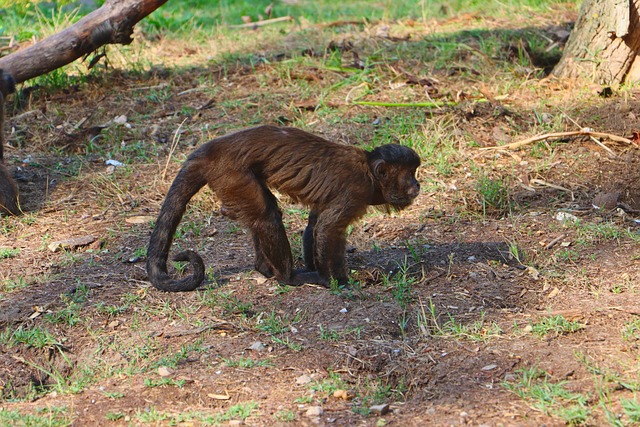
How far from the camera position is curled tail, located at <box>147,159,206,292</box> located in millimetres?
5789

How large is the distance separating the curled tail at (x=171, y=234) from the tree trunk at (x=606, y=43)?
4.99 metres

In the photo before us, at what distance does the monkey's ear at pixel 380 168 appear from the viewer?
5973 millimetres

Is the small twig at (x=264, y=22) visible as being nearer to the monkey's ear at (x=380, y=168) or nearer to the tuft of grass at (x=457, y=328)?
the monkey's ear at (x=380, y=168)

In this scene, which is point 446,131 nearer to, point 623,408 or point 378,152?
point 378,152

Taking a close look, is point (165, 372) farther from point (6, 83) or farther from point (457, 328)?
point (6, 83)

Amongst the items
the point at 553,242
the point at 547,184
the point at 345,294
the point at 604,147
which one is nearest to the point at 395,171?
the point at 345,294

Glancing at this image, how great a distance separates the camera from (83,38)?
886cm

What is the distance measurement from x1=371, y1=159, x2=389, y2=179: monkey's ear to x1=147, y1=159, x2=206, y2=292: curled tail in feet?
4.12

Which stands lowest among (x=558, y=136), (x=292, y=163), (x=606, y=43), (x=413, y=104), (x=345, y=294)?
(x=558, y=136)

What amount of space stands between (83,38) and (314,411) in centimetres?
591

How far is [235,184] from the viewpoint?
5.71m

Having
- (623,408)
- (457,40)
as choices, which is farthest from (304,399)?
(457,40)

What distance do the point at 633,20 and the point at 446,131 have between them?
228cm

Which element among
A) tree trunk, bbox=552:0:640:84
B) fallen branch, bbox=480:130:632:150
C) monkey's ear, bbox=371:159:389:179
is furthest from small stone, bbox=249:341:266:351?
tree trunk, bbox=552:0:640:84
